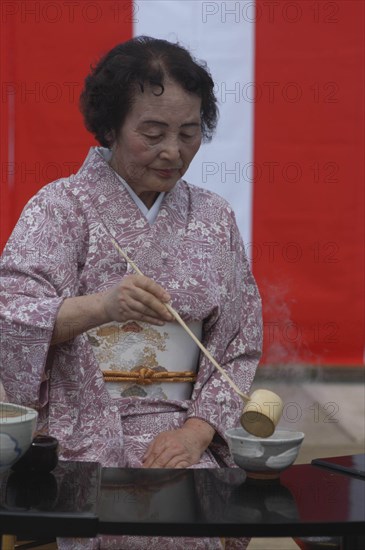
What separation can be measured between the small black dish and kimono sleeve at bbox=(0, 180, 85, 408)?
42 centimetres

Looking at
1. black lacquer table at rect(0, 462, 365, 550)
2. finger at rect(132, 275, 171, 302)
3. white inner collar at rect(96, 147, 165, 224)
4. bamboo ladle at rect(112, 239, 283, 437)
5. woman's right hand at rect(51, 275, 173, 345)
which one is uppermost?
white inner collar at rect(96, 147, 165, 224)

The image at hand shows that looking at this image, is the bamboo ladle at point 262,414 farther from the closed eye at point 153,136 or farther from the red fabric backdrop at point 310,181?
the red fabric backdrop at point 310,181

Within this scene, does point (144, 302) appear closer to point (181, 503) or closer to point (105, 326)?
point (105, 326)

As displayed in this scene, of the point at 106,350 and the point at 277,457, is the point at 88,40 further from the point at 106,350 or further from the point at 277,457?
the point at 277,457

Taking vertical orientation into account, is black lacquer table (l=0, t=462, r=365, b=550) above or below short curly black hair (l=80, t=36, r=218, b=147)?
below

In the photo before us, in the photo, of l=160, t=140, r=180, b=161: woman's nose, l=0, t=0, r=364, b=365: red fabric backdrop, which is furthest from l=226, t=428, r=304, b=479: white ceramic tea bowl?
l=0, t=0, r=364, b=365: red fabric backdrop

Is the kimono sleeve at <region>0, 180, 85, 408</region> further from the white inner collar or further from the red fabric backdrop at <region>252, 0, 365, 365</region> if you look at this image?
the red fabric backdrop at <region>252, 0, 365, 365</region>

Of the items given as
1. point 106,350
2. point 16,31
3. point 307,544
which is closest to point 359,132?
point 16,31

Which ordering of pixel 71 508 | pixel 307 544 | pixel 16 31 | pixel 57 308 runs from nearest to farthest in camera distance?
pixel 71 508 < pixel 307 544 < pixel 57 308 < pixel 16 31

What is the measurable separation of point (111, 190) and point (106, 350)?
443 mm

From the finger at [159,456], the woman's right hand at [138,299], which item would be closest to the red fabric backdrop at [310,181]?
the finger at [159,456]

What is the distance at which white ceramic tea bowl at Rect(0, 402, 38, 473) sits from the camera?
70.6 inches

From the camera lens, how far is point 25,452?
6.21 ft

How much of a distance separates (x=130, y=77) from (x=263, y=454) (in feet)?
3.68
